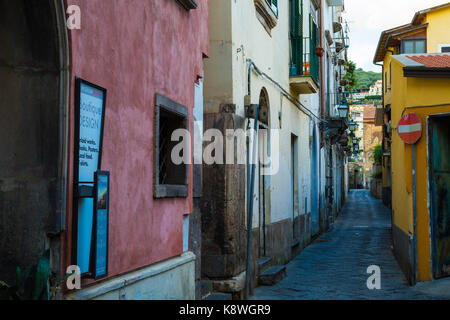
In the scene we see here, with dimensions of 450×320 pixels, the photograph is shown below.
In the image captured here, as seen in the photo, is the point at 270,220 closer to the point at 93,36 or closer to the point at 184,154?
the point at 184,154

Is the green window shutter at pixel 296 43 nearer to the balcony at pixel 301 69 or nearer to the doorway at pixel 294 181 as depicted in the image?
the balcony at pixel 301 69

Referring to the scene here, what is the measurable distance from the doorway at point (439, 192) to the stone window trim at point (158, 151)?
4.35 meters

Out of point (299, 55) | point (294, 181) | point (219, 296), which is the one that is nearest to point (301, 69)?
point (299, 55)

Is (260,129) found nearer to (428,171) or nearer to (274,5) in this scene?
(274,5)

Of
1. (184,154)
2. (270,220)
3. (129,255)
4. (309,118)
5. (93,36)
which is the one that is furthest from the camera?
(309,118)

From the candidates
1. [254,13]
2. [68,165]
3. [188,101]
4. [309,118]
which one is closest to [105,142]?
[68,165]

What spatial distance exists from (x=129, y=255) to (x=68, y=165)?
1364 mm

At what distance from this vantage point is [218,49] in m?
8.78

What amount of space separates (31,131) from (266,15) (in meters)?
7.74

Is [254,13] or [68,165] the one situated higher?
[254,13]

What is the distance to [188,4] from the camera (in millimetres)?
6742

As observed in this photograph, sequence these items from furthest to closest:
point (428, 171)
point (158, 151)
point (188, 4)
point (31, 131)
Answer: point (428, 171) < point (188, 4) < point (158, 151) < point (31, 131)

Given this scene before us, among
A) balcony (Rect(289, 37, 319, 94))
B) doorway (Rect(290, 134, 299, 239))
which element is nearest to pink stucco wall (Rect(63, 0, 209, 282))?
balcony (Rect(289, 37, 319, 94))

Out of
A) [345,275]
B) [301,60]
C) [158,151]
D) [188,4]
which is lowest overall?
[345,275]
